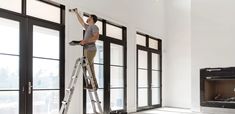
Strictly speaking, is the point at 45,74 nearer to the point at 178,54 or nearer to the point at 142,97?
the point at 142,97

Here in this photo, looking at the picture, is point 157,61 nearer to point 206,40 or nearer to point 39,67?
point 206,40

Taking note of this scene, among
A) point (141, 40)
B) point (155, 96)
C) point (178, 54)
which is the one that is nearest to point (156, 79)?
point (155, 96)

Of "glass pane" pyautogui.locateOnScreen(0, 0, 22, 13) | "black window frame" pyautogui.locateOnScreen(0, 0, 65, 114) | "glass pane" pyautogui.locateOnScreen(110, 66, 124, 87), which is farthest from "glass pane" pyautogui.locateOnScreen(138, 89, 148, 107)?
"glass pane" pyautogui.locateOnScreen(0, 0, 22, 13)

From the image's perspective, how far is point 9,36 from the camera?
5082mm

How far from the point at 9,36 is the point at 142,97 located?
5.32 meters

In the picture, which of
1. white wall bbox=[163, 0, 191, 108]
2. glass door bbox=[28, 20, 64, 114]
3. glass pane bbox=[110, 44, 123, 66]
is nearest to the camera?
glass door bbox=[28, 20, 64, 114]

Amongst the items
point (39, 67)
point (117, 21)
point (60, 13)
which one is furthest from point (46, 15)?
point (117, 21)

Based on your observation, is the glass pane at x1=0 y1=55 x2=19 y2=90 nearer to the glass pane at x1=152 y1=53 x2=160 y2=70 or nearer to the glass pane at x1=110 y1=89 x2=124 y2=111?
the glass pane at x1=110 y1=89 x2=124 y2=111

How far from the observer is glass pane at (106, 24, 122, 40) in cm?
773

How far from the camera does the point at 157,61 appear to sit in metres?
10.4

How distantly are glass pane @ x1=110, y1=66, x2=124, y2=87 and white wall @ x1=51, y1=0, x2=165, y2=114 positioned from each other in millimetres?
258

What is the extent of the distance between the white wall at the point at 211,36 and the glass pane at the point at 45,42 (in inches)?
177

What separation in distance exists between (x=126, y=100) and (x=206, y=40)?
2.87m

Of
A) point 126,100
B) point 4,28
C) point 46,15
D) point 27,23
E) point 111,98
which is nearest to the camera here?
point 4,28
